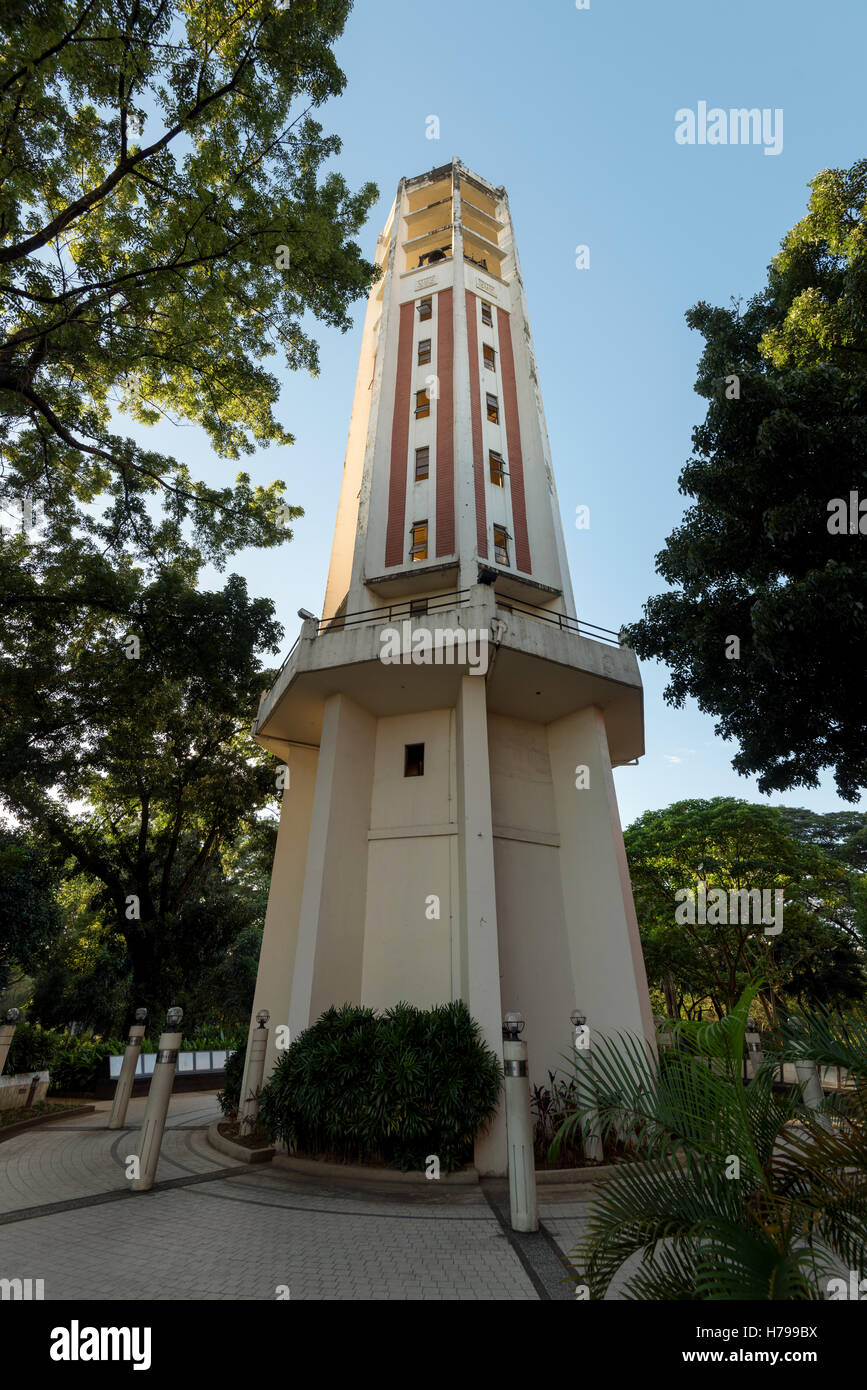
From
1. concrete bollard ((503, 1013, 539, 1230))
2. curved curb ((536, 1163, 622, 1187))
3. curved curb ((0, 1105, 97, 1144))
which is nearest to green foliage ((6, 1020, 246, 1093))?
curved curb ((0, 1105, 97, 1144))

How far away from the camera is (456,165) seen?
2648cm

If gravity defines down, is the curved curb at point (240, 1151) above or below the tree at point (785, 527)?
below

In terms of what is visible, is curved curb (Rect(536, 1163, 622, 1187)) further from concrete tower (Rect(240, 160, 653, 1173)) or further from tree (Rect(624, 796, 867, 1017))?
tree (Rect(624, 796, 867, 1017))

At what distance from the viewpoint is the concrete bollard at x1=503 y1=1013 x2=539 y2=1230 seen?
654cm

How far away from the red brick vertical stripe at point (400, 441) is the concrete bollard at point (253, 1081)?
10.9 m

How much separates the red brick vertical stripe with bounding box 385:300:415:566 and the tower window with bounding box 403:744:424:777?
4981mm

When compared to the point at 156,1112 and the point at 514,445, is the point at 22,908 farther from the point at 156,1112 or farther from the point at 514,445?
the point at 514,445

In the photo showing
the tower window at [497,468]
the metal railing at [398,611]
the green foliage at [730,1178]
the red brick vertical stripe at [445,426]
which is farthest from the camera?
the tower window at [497,468]

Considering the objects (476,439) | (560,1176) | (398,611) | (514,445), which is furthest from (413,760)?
(514,445)

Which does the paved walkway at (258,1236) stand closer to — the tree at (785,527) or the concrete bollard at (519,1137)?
the concrete bollard at (519,1137)

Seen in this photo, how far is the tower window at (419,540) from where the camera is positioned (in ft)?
52.2

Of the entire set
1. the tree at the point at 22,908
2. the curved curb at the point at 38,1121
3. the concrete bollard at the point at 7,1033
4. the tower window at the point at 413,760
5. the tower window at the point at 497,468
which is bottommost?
the curved curb at the point at 38,1121

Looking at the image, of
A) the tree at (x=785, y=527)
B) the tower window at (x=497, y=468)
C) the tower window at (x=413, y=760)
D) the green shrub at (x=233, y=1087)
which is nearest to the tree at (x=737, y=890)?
the tree at (x=785, y=527)

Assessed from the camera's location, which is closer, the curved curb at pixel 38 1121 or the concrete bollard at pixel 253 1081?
the concrete bollard at pixel 253 1081
